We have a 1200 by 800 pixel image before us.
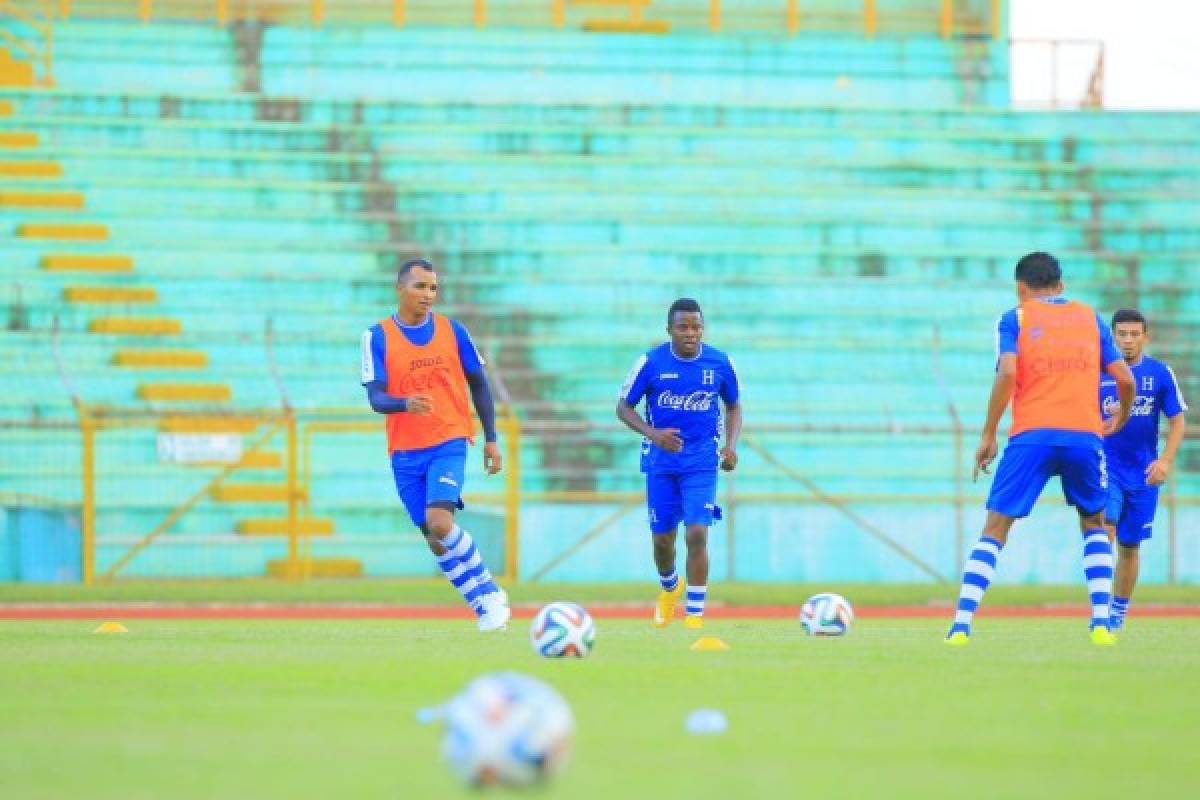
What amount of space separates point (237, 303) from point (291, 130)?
4.38 m

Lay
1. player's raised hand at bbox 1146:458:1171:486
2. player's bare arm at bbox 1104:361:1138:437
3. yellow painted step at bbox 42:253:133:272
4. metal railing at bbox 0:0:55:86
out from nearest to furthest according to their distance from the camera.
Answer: player's bare arm at bbox 1104:361:1138:437 → player's raised hand at bbox 1146:458:1171:486 → yellow painted step at bbox 42:253:133:272 → metal railing at bbox 0:0:55:86

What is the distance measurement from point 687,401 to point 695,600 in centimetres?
137

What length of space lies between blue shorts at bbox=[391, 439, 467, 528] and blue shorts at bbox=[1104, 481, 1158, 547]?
14.8 feet

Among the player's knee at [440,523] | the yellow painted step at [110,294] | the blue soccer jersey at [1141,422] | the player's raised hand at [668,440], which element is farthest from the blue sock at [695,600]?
the yellow painted step at [110,294]

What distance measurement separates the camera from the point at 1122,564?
1619 centimetres

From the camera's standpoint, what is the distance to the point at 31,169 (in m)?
32.0

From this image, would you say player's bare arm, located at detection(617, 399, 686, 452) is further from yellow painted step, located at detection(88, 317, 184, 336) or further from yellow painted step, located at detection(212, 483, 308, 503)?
yellow painted step, located at detection(88, 317, 184, 336)

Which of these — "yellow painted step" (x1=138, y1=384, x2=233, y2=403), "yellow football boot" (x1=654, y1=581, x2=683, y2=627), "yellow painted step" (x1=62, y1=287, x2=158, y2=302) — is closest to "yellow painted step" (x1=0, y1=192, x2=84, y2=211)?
"yellow painted step" (x1=62, y1=287, x2=158, y2=302)

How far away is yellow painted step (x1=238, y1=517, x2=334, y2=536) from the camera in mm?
26453

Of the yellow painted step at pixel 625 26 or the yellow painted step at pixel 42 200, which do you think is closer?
the yellow painted step at pixel 42 200

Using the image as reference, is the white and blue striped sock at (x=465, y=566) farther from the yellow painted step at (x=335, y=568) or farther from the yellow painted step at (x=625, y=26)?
the yellow painted step at (x=625, y=26)

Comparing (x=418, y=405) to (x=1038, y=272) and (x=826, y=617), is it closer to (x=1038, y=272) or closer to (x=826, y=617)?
(x=826, y=617)

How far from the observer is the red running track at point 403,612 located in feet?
64.8

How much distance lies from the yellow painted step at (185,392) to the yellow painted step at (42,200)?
14.4ft
